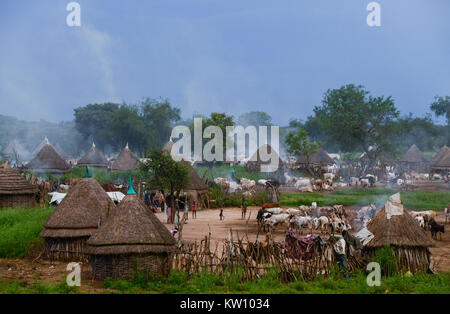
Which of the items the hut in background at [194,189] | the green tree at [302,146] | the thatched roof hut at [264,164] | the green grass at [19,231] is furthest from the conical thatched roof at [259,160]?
the green grass at [19,231]

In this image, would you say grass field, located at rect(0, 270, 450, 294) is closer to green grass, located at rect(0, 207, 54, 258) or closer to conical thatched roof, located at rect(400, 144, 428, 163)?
green grass, located at rect(0, 207, 54, 258)

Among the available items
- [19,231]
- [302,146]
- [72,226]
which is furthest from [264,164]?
[72,226]

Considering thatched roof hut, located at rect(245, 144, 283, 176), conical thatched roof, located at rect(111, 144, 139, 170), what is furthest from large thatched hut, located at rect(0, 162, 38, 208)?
thatched roof hut, located at rect(245, 144, 283, 176)

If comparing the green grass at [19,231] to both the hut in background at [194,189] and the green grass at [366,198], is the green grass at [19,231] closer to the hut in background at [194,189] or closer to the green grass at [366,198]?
the hut in background at [194,189]

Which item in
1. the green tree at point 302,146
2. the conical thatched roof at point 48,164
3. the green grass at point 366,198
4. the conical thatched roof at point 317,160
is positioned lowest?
the green grass at point 366,198

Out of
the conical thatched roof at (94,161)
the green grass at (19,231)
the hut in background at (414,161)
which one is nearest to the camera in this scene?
the green grass at (19,231)

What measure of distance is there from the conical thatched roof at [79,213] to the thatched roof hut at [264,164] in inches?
1101

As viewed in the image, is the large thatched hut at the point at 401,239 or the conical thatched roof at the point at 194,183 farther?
the conical thatched roof at the point at 194,183

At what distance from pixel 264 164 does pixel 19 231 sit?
29499 millimetres

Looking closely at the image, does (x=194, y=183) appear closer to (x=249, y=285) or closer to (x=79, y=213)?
(x=79, y=213)

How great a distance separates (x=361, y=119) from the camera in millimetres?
49375

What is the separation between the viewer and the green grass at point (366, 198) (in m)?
28.4
